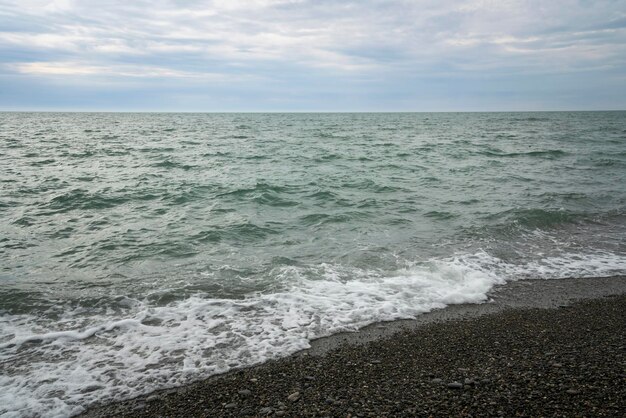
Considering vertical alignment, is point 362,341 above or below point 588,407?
below

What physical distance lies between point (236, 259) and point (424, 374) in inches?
222

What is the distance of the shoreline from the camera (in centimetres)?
406

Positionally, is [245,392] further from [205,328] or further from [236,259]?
[236,259]

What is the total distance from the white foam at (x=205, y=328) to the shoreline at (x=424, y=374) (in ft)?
1.11

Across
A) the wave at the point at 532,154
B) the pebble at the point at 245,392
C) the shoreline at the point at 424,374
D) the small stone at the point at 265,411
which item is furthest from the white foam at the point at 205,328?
the wave at the point at 532,154

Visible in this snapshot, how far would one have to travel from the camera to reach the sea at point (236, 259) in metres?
5.49

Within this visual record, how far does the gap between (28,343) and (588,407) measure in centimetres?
730

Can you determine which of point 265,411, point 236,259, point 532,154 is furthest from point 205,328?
point 532,154

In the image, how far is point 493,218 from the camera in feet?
41.2

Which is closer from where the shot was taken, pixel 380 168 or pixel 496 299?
pixel 496 299

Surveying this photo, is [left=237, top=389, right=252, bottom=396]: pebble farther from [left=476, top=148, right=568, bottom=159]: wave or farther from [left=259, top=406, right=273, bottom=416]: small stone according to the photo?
[left=476, top=148, right=568, bottom=159]: wave

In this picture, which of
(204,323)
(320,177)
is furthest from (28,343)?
(320,177)

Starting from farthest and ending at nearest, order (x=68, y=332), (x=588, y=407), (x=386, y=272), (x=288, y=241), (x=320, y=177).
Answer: (x=320, y=177) < (x=288, y=241) < (x=386, y=272) < (x=68, y=332) < (x=588, y=407)

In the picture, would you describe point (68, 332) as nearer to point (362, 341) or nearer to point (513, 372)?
point (362, 341)
